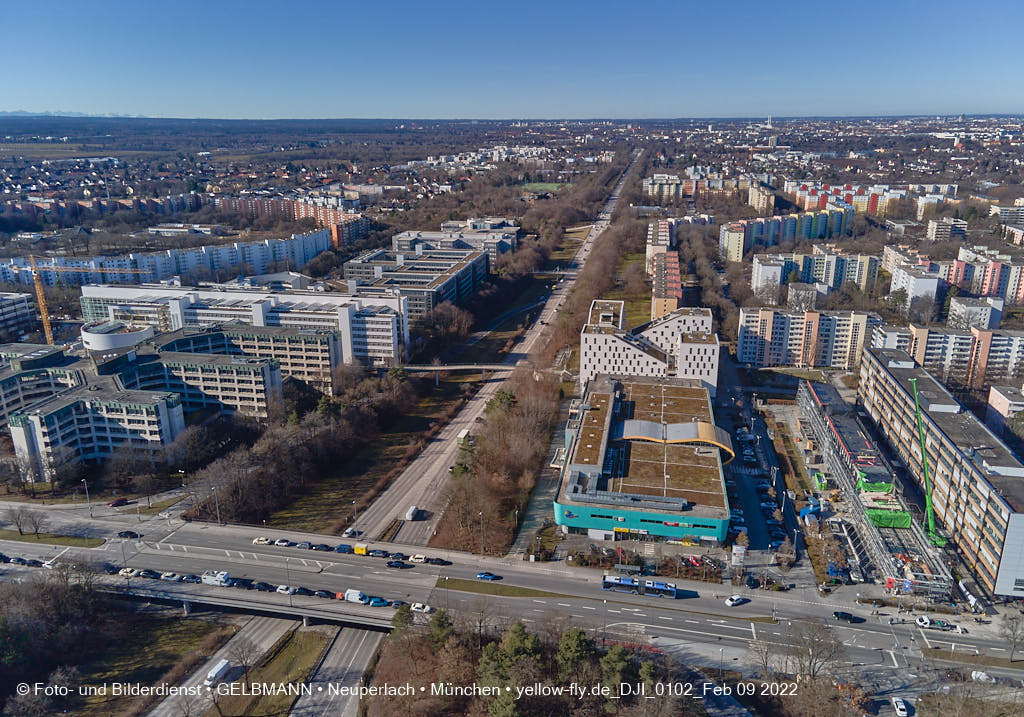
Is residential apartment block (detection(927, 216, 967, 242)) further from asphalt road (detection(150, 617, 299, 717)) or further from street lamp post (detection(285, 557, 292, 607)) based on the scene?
asphalt road (detection(150, 617, 299, 717))

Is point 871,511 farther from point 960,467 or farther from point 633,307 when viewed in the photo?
point 633,307

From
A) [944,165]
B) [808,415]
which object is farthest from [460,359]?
[944,165]

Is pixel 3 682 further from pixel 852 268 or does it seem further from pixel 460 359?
pixel 852 268

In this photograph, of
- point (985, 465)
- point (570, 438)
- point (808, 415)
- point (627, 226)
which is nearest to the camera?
Result: point (985, 465)

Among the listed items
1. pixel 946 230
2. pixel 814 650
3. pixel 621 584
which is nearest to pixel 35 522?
pixel 621 584

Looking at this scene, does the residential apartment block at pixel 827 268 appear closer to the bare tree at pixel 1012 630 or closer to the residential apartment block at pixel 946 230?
the residential apartment block at pixel 946 230

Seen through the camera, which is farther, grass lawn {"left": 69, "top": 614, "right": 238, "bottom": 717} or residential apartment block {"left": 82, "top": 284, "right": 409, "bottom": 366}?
residential apartment block {"left": 82, "top": 284, "right": 409, "bottom": 366}

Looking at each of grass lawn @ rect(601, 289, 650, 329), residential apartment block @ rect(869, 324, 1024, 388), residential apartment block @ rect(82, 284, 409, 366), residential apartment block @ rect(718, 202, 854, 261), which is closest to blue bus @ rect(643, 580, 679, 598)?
residential apartment block @ rect(869, 324, 1024, 388)
